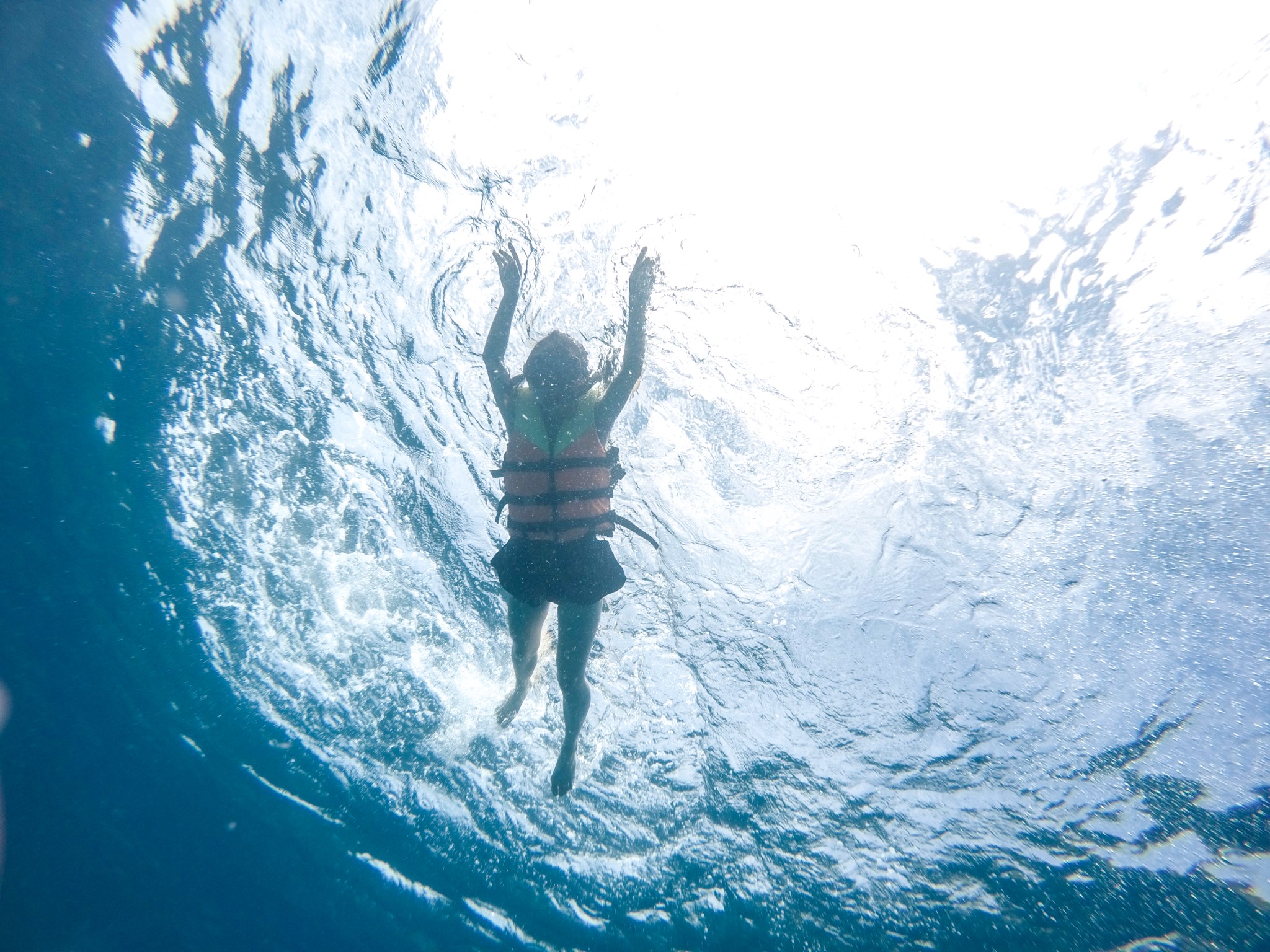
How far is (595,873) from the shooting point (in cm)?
1360

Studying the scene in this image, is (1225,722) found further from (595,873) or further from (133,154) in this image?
(133,154)

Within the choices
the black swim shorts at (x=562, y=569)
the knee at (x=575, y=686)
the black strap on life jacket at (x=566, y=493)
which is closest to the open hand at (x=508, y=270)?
the black strap on life jacket at (x=566, y=493)

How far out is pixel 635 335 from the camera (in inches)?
177

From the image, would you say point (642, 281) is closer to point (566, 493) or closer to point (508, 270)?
point (508, 270)

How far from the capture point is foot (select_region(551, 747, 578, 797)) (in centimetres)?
602

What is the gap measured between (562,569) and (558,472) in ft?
2.92

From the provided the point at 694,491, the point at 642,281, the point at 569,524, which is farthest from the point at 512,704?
the point at 642,281

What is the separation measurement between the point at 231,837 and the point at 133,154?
87.2ft

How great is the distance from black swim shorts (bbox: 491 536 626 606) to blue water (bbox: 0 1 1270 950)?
3117 millimetres

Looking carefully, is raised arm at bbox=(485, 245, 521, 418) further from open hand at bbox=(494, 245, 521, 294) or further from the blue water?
the blue water

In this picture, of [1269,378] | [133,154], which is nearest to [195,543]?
[133,154]

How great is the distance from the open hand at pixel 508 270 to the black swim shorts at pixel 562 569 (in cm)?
225

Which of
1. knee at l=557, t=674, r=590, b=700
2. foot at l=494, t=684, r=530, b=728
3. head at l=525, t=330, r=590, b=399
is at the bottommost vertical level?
foot at l=494, t=684, r=530, b=728

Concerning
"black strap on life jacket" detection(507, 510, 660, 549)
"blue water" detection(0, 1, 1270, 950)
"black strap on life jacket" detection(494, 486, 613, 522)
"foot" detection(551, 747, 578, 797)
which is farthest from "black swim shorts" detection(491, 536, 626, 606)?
"blue water" detection(0, 1, 1270, 950)
